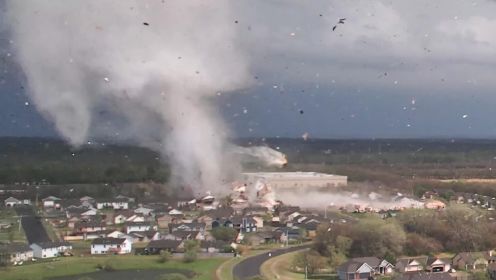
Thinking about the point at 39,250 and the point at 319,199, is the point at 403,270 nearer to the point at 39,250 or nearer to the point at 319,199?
the point at 39,250

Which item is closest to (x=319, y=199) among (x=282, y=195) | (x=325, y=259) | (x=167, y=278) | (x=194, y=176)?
(x=282, y=195)

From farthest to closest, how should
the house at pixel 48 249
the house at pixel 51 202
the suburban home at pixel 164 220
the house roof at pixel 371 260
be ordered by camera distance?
the house at pixel 51 202 → the suburban home at pixel 164 220 → the house at pixel 48 249 → the house roof at pixel 371 260

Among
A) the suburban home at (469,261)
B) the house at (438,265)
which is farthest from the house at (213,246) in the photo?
the suburban home at (469,261)

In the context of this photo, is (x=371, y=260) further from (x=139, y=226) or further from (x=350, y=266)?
(x=139, y=226)

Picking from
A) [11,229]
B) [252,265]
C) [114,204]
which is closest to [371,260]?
[252,265]

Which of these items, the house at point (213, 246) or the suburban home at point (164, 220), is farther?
the suburban home at point (164, 220)

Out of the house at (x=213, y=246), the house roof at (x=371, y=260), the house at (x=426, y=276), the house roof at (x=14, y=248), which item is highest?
the house roof at (x=14, y=248)

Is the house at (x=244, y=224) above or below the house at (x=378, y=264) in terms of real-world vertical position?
above

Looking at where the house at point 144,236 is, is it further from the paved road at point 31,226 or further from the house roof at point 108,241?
the paved road at point 31,226
